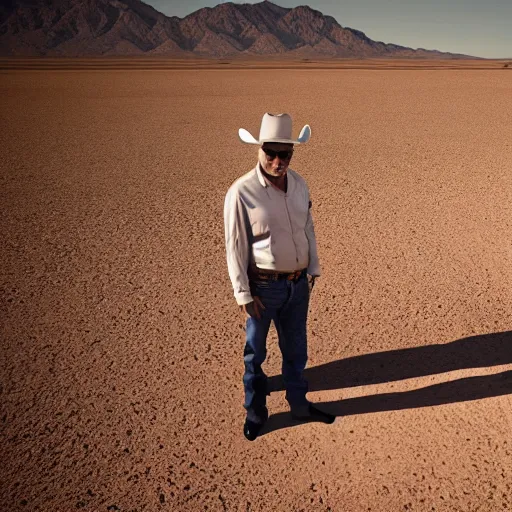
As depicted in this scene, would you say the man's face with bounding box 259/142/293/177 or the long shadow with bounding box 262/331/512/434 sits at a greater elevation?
the man's face with bounding box 259/142/293/177

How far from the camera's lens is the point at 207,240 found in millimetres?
6008

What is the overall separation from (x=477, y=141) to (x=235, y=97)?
1536cm

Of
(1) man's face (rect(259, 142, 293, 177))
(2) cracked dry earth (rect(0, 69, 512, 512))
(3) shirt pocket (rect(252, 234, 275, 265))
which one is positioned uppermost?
(1) man's face (rect(259, 142, 293, 177))

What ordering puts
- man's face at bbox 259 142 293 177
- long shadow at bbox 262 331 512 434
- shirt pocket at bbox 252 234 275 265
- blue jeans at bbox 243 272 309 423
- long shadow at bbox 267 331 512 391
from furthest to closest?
long shadow at bbox 267 331 512 391 → long shadow at bbox 262 331 512 434 → blue jeans at bbox 243 272 309 423 → shirt pocket at bbox 252 234 275 265 → man's face at bbox 259 142 293 177

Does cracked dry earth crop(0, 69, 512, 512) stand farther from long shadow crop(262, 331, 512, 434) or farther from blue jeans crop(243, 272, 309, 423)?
blue jeans crop(243, 272, 309, 423)

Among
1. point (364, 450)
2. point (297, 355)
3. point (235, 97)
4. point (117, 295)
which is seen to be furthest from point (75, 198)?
point (235, 97)

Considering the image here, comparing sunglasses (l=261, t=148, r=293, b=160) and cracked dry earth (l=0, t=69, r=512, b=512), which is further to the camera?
cracked dry earth (l=0, t=69, r=512, b=512)

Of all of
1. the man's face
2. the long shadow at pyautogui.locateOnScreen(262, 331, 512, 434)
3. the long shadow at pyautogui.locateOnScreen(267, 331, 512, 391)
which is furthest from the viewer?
the long shadow at pyautogui.locateOnScreen(267, 331, 512, 391)

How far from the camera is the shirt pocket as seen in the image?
2496 millimetres

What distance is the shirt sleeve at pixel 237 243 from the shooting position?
2.39 metres

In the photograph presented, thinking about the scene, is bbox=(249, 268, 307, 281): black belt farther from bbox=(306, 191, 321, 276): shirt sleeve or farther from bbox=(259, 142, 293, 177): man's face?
bbox=(259, 142, 293, 177): man's face

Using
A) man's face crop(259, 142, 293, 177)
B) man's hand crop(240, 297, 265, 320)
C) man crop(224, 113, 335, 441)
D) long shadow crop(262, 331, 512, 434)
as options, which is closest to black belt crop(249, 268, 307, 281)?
man crop(224, 113, 335, 441)

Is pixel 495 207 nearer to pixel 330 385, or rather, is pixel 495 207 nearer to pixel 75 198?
pixel 330 385

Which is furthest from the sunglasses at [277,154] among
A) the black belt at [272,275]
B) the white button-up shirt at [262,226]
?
the black belt at [272,275]
